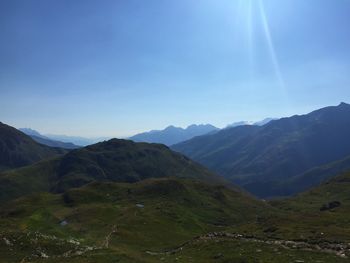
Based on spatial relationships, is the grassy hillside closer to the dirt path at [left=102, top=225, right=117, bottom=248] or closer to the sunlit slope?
the sunlit slope

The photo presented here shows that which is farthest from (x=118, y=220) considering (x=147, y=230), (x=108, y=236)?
(x=108, y=236)

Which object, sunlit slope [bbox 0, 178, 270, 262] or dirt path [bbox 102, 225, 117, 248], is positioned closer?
sunlit slope [bbox 0, 178, 270, 262]

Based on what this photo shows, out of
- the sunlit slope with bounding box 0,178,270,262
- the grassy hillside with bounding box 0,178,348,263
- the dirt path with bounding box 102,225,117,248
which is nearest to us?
the grassy hillside with bounding box 0,178,348,263

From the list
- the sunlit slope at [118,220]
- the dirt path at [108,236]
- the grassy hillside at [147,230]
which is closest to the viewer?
the grassy hillside at [147,230]

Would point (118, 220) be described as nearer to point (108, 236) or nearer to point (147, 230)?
point (147, 230)

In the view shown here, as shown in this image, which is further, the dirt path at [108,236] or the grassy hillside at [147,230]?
the dirt path at [108,236]

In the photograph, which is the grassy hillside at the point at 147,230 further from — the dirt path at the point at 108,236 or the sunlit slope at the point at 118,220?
the dirt path at the point at 108,236

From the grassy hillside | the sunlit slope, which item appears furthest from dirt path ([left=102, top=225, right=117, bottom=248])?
the grassy hillside

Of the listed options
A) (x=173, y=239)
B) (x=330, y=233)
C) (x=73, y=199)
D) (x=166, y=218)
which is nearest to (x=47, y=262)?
(x=330, y=233)

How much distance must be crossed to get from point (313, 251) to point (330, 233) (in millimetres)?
11499

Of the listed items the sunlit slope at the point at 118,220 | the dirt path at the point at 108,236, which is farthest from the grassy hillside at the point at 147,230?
the dirt path at the point at 108,236

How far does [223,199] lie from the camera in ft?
601

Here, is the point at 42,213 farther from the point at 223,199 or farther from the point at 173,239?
the point at 223,199

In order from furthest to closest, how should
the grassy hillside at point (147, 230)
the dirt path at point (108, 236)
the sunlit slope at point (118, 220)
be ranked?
the dirt path at point (108, 236), the sunlit slope at point (118, 220), the grassy hillside at point (147, 230)
